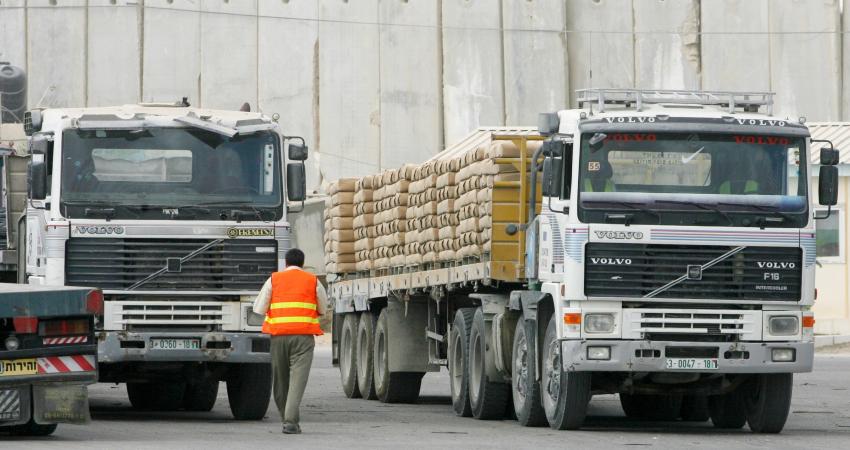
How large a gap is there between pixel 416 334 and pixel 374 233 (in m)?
1.49

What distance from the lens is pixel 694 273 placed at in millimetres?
15727

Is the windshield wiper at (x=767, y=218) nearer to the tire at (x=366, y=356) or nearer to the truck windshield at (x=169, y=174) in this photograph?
the truck windshield at (x=169, y=174)

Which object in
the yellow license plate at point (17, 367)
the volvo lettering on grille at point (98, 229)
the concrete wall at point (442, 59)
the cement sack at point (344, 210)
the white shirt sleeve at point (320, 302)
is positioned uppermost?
the concrete wall at point (442, 59)

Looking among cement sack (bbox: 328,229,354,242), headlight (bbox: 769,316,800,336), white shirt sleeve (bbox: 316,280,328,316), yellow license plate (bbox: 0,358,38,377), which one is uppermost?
cement sack (bbox: 328,229,354,242)

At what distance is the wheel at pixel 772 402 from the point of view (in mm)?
16344

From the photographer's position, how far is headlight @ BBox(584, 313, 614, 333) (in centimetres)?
1570

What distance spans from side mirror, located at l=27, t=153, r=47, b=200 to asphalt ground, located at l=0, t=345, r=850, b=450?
7.26 ft

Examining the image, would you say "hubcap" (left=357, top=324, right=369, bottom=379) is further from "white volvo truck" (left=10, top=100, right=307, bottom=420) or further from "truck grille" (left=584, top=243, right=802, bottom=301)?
"truck grille" (left=584, top=243, right=802, bottom=301)

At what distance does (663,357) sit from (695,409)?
11.1 ft

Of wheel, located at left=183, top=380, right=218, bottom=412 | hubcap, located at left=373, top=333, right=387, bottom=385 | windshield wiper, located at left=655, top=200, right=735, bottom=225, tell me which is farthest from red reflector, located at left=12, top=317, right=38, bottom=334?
hubcap, located at left=373, top=333, right=387, bottom=385

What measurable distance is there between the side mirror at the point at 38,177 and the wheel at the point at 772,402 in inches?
269

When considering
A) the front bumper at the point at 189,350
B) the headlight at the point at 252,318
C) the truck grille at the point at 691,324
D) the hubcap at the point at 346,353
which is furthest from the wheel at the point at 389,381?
the truck grille at the point at 691,324

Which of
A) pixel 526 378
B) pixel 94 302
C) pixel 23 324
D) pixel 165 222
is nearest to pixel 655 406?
pixel 526 378

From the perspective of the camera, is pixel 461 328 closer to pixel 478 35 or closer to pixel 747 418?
pixel 747 418
